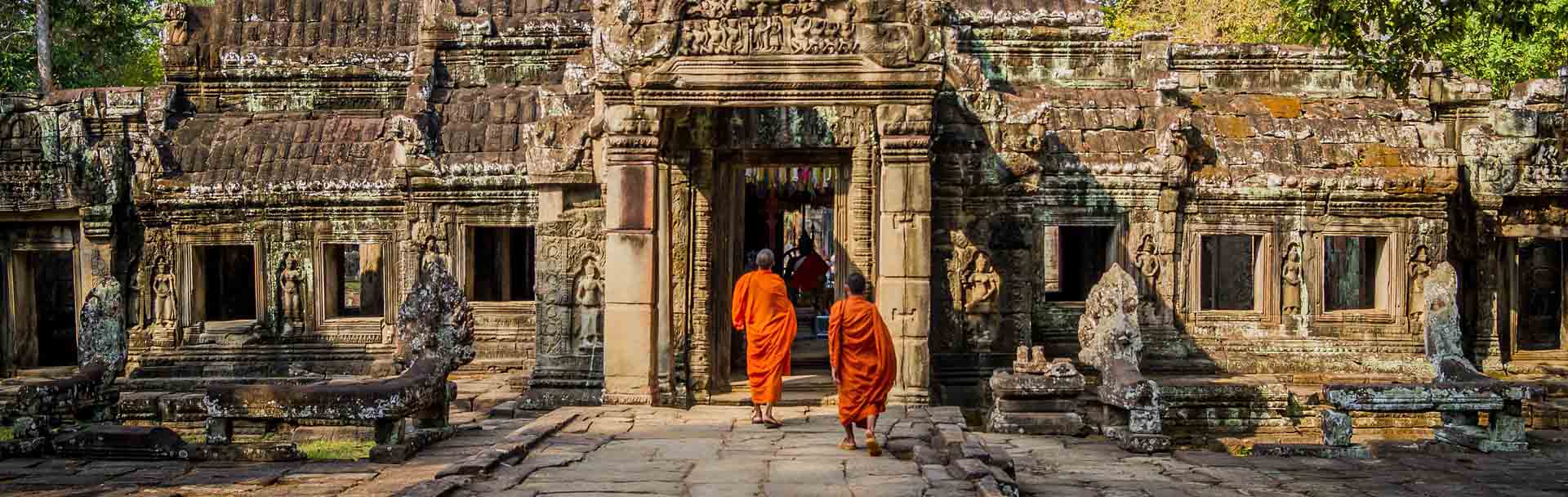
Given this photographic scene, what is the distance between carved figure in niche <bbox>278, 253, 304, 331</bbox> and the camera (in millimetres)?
17172

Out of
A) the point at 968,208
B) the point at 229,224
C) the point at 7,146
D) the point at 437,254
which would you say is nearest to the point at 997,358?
the point at 968,208

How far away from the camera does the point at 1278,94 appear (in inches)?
701

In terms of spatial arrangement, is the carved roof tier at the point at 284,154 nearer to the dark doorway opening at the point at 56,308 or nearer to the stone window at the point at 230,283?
the stone window at the point at 230,283

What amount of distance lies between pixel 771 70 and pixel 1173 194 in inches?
234

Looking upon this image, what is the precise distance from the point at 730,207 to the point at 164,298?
7.24 m

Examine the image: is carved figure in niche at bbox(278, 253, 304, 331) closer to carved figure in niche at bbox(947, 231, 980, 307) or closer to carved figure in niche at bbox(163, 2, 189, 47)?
carved figure in niche at bbox(163, 2, 189, 47)

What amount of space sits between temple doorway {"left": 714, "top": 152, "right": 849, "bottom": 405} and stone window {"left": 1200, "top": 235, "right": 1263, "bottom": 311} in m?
5.47

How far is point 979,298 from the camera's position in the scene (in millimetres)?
13781

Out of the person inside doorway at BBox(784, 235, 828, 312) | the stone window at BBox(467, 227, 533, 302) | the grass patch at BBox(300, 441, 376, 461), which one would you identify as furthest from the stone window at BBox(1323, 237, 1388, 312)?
the grass patch at BBox(300, 441, 376, 461)

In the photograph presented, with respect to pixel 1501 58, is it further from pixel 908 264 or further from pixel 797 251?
pixel 908 264

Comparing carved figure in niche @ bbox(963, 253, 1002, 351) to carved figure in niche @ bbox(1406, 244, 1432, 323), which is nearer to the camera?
carved figure in niche @ bbox(963, 253, 1002, 351)

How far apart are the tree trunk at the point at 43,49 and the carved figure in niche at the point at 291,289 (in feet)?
21.3

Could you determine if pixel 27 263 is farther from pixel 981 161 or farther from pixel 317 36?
pixel 981 161

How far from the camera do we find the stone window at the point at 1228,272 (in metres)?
22.5
